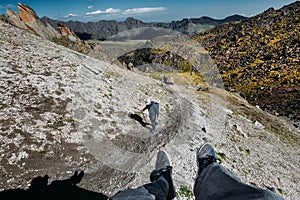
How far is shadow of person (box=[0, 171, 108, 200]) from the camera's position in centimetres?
671

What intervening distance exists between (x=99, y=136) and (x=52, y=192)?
3.91 meters

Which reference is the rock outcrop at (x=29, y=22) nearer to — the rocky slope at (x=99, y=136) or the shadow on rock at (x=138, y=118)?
the rocky slope at (x=99, y=136)

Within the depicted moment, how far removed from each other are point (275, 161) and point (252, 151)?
1.73 meters

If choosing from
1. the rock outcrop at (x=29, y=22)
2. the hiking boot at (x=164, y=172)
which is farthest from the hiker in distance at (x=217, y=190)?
the rock outcrop at (x=29, y=22)

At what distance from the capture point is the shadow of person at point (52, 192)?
6.71 meters

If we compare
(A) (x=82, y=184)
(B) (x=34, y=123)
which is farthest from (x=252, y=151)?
(B) (x=34, y=123)

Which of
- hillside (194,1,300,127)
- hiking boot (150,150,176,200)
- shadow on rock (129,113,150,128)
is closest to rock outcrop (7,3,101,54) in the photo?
shadow on rock (129,113,150,128)

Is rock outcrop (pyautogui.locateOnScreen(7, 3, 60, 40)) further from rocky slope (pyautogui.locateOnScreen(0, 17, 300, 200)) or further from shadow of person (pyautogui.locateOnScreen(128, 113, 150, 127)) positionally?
shadow of person (pyautogui.locateOnScreen(128, 113, 150, 127))

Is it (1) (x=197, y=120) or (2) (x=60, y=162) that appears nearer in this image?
(2) (x=60, y=162)

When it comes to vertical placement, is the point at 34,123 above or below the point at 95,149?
above

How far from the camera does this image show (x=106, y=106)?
1375 cm

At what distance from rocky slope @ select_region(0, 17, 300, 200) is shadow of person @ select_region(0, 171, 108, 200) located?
0.22 meters

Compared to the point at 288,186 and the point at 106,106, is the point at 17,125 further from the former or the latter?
the point at 288,186

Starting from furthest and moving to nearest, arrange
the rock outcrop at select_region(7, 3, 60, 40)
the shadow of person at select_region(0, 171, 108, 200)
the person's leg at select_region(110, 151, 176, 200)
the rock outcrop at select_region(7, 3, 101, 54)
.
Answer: the rock outcrop at select_region(7, 3, 101, 54) < the rock outcrop at select_region(7, 3, 60, 40) < the shadow of person at select_region(0, 171, 108, 200) < the person's leg at select_region(110, 151, 176, 200)
